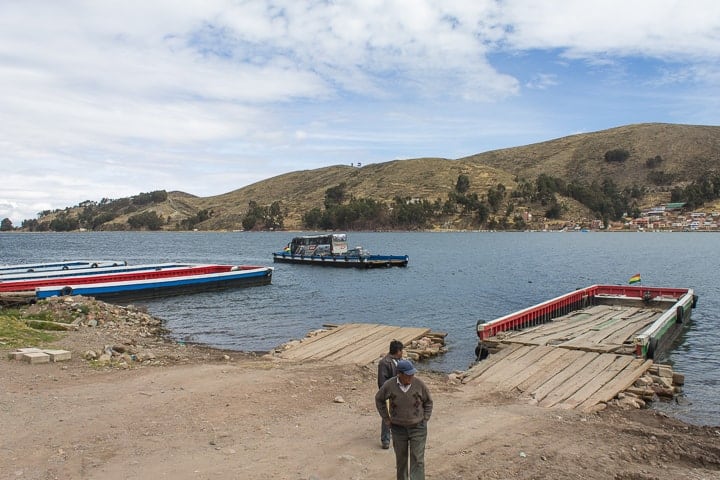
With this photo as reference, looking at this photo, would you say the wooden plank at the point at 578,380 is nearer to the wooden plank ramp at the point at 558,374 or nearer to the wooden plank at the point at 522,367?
the wooden plank ramp at the point at 558,374

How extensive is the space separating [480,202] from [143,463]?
19210 centimetres

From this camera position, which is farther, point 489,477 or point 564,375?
point 564,375

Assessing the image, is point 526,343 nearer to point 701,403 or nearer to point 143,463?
point 701,403

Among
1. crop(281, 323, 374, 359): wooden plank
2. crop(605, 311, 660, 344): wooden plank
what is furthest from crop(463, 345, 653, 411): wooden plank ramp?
→ crop(281, 323, 374, 359): wooden plank

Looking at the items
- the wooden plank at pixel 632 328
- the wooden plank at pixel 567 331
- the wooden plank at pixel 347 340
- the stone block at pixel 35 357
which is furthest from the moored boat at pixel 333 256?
the stone block at pixel 35 357

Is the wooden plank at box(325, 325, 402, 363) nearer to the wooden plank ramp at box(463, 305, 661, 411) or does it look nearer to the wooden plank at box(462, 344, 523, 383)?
the wooden plank at box(462, 344, 523, 383)

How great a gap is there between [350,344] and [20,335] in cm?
1116

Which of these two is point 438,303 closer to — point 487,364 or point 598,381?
point 487,364

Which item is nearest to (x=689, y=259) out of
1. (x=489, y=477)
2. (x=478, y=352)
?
(x=478, y=352)

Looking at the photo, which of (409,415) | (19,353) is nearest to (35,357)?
(19,353)

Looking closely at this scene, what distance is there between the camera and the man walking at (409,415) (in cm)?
803

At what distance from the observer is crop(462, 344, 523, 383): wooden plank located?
1656cm

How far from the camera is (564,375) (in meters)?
16.5

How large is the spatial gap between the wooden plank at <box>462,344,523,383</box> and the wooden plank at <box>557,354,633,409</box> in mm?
2758
